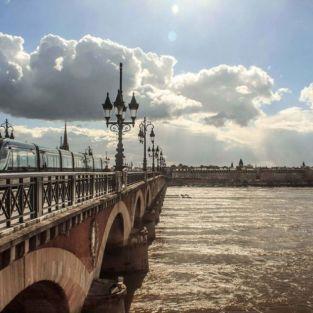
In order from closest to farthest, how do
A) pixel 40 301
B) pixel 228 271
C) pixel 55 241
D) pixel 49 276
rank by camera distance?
pixel 49 276, pixel 55 241, pixel 40 301, pixel 228 271

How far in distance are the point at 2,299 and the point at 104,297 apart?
25.4ft

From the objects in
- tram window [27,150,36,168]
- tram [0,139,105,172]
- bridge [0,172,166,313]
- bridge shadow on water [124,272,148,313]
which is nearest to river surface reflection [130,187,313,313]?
bridge shadow on water [124,272,148,313]

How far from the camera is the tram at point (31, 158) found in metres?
22.7

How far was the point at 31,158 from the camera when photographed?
86.3 feet

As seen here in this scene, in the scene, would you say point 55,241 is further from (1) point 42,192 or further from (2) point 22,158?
(2) point 22,158

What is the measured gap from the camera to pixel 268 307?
1941cm

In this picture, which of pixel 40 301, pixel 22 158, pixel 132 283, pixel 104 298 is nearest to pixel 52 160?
pixel 22 158

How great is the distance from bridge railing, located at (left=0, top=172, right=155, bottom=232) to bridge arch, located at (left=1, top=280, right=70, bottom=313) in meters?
1.92

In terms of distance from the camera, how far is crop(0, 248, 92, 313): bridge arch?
7.46 metres

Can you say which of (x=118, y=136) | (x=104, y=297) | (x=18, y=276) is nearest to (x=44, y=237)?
(x=18, y=276)

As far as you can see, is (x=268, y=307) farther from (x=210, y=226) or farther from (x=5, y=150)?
(x=210, y=226)

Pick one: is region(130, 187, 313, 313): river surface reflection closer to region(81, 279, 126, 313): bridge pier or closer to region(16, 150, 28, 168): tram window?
region(81, 279, 126, 313): bridge pier

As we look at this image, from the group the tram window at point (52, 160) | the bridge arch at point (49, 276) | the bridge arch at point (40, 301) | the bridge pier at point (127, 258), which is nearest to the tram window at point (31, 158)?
the tram window at point (52, 160)

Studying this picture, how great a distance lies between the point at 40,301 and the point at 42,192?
370cm
